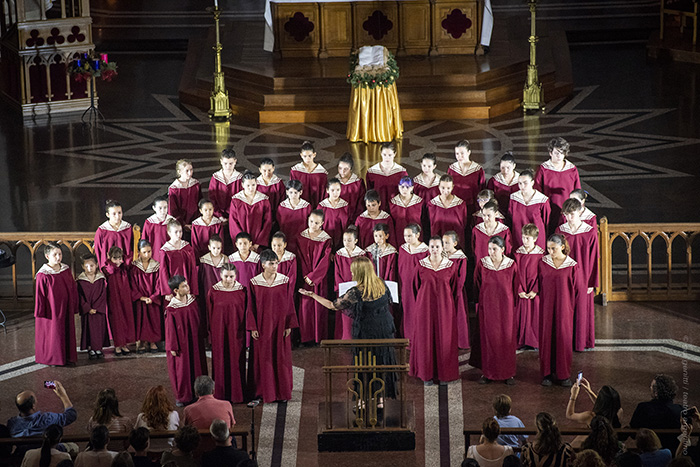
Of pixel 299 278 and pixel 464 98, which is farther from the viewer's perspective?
pixel 464 98

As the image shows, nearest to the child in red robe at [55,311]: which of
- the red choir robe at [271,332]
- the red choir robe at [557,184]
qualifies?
the red choir robe at [271,332]

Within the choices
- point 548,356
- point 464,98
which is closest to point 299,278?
point 548,356

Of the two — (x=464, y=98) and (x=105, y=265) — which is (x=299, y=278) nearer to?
(x=105, y=265)

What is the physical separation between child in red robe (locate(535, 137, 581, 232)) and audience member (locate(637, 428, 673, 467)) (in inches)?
203

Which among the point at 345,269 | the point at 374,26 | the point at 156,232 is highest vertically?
the point at 374,26

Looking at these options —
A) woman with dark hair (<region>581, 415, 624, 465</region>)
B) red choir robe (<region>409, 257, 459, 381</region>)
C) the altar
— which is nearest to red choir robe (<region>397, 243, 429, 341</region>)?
red choir robe (<region>409, 257, 459, 381</region>)

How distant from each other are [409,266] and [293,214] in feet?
5.44

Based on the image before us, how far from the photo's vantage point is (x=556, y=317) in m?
11.5

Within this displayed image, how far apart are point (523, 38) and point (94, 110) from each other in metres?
8.57

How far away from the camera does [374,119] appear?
19.4 meters

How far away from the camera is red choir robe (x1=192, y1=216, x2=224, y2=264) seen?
41.9 feet

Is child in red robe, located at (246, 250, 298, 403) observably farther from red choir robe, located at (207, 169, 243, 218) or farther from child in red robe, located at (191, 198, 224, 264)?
red choir robe, located at (207, 169, 243, 218)

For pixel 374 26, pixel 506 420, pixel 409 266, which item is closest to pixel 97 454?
pixel 506 420

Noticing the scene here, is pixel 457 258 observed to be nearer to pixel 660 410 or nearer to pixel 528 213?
pixel 528 213
